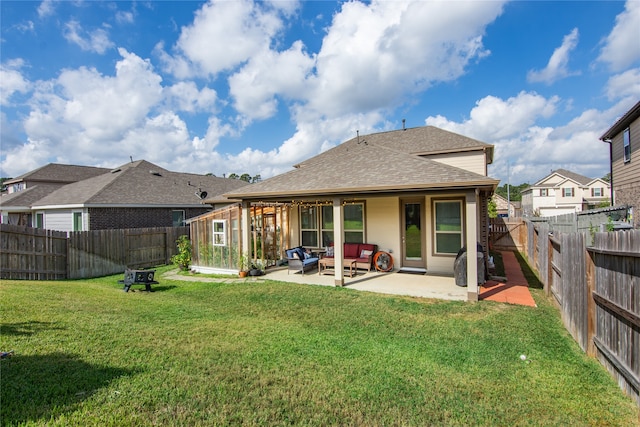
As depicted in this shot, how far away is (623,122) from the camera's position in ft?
47.8

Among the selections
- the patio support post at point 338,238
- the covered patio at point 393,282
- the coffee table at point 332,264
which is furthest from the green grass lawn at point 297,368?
the coffee table at point 332,264

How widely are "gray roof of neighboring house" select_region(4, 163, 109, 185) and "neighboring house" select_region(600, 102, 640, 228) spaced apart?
37799 mm

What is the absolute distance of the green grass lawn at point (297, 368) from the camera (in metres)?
3.15

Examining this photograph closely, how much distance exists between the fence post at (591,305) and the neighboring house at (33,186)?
83.6 feet

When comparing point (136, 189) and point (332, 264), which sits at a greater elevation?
point (136, 189)

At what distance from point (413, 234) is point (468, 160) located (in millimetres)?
4686

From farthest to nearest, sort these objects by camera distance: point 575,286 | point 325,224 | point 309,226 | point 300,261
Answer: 1. point 309,226
2. point 325,224
3. point 300,261
4. point 575,286

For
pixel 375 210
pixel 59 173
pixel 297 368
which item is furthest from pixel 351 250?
pixel 59 173

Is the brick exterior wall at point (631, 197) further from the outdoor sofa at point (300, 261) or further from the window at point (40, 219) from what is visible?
the window at point (40, 219)

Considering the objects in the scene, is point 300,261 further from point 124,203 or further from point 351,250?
point 124,203

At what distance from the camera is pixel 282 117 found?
23.3 metres

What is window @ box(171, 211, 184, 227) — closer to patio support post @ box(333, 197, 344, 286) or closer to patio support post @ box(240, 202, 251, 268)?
patio support post @ box(240, 202, 251, 268)

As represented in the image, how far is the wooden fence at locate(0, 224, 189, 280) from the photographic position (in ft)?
35.3

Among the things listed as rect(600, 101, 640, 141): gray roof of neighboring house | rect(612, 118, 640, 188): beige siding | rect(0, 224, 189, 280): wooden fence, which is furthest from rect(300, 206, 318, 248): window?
rect(612, 118, 640, 188): beige siding
